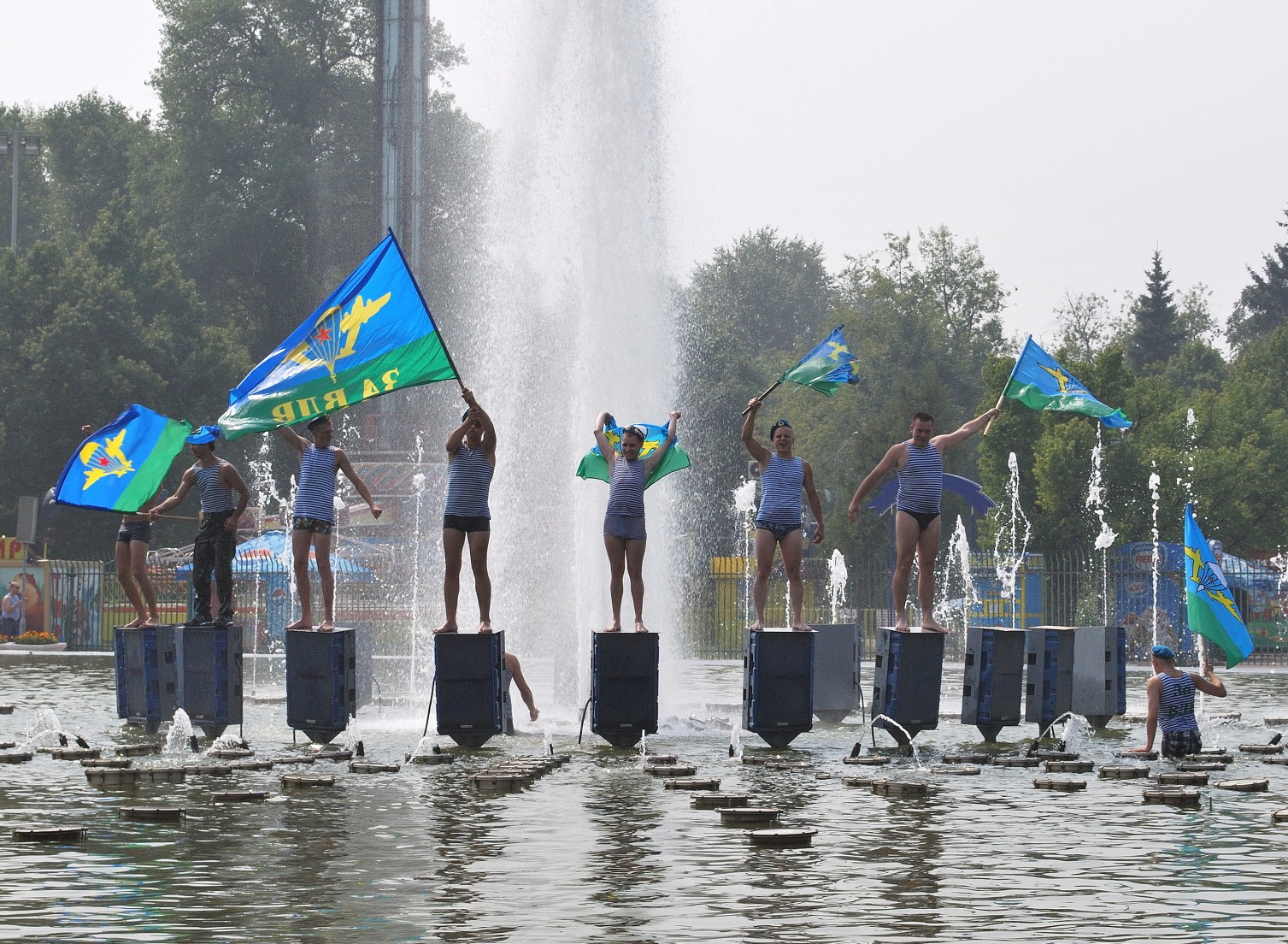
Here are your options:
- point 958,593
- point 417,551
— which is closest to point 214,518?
point 958,593

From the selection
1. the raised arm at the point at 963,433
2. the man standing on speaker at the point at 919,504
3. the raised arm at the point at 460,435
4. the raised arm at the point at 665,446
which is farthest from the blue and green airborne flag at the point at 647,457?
the raised arm at the point at 963,433

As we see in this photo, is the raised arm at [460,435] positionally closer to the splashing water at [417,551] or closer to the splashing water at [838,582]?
the splashing water at [417,551]

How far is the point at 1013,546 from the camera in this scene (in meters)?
43.5

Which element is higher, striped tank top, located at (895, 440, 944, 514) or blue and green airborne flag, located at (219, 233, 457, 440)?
blue and green airborne flag, located at (219, 233, 457, 440)

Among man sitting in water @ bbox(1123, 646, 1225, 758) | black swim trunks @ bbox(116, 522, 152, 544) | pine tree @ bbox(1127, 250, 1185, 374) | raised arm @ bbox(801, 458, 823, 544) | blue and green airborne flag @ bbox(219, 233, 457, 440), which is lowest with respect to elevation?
man sitting in water @ bbox(1123, 646, 1225, 758)

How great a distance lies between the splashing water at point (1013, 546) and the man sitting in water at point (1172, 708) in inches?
664

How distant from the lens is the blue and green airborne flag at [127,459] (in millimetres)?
17312

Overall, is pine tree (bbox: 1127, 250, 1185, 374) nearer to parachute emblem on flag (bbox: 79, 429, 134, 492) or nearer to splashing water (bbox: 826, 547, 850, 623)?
splashing water (bbox: 826, 547, 850, 623)

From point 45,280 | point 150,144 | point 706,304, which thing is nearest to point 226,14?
point 150,144

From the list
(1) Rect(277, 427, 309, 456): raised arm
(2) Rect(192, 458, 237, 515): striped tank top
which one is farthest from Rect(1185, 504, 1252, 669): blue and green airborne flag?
(2) Rect(192, 458, 237, 515): striped tank top

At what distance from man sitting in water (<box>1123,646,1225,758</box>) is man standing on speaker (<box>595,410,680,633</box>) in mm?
4002

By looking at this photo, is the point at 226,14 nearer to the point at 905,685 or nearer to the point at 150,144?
the point at 150,144

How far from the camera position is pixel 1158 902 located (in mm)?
7766

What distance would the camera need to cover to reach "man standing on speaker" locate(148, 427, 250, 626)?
16.5 meters
